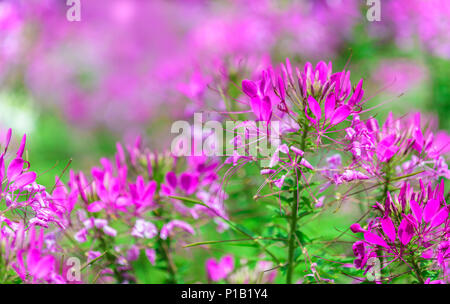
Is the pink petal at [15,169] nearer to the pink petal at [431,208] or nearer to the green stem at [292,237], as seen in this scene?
the green stem at [292,237]

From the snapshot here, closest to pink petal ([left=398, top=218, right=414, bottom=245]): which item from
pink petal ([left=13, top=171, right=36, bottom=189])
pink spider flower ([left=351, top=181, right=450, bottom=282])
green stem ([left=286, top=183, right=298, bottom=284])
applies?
pink spider flower ([left=351, top=181, right=450, bottom=282])

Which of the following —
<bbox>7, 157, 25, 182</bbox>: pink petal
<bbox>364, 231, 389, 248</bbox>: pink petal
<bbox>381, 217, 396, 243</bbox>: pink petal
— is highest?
<bbox>7, 157, 25, 182</bbox>: pink petal

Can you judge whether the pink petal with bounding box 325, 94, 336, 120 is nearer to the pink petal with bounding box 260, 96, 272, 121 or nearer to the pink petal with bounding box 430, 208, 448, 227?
the pink petal with bounding box 260, 96, 272, 121

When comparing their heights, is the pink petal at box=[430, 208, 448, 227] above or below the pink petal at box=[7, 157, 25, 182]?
below

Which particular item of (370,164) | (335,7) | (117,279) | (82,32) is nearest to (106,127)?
(82,32)

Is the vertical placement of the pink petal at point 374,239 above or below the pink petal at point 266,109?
below

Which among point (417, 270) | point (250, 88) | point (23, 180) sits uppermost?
point (250, 88)

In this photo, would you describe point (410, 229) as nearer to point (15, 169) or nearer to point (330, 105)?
point (330, 105)

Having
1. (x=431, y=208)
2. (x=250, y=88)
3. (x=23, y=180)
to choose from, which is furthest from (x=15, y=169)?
(x=431, y=208)

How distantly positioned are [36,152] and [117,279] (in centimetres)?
154

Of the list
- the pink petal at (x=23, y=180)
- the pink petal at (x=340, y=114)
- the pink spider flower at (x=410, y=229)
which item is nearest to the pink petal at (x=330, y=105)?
the pink petal at (x=340, y=114)
